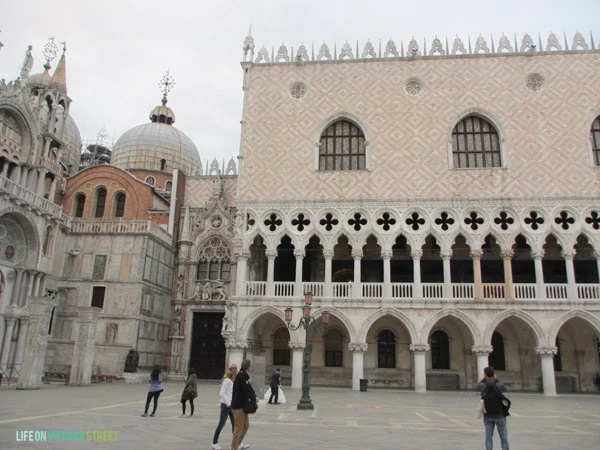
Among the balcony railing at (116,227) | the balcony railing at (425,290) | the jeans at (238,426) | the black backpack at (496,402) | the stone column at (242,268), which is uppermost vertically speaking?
the balcony railing at (116,227)

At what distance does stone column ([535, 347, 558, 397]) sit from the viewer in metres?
19.9

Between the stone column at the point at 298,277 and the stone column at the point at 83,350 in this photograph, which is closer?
the stone column at the point at 83,350

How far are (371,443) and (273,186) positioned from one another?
54.4ft

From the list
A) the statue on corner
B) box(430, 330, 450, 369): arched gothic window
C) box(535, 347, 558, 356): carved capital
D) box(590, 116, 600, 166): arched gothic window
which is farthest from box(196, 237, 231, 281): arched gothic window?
box(590, 116, 600, 166): arched gothic window

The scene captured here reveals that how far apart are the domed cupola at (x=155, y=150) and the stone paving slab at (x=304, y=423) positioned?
963 inches

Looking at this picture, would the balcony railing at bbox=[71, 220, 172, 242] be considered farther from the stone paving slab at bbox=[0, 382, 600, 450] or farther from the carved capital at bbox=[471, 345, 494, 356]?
the carved capital at bbox=[471, 345, 494, 356]

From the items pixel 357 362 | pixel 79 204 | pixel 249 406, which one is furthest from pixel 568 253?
pixel 79 204

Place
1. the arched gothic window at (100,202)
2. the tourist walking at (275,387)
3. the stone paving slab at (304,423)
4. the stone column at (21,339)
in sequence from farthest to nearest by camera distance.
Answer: the arched gothic window at (100,202) < the stone column at (21,339) < the tourist walking at (275,387) < the stone paving slab at (304,423)

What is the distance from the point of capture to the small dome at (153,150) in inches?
1500

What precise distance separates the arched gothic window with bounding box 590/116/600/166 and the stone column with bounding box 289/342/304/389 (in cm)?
1502

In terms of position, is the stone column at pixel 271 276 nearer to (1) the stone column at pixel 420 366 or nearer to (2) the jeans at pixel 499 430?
(1) the stone column at pixel 420 366

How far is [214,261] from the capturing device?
1033 inches

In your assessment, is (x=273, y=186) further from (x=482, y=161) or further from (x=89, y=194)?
(x=89, y=194)

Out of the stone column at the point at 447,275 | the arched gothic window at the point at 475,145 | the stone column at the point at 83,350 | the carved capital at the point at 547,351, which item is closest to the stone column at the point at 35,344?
the stone column at the point at 83,350
